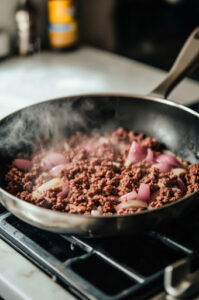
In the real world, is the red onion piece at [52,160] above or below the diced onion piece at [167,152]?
above

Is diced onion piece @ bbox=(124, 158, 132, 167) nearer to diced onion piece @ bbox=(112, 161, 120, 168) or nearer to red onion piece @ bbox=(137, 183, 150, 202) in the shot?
diced onion piece @ bbox=(112, 161, 120, 168)

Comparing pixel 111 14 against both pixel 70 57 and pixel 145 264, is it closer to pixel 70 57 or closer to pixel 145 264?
pixel 70 57

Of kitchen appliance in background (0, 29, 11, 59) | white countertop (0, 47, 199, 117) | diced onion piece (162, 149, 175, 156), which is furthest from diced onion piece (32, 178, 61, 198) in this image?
kitchen appliance in background (0, 29, 11, 59)

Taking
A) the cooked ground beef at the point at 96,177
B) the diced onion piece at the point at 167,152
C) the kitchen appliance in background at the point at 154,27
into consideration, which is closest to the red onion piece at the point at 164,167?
the cooked ground beef at the point at 96,177

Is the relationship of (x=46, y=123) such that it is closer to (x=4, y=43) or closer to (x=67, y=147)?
(x=67, y=147)

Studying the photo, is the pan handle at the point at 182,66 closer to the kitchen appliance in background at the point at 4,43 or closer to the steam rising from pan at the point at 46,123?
the steam rising from pan at the point at 46,123

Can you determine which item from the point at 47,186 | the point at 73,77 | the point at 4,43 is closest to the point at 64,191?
the point at 47,186
